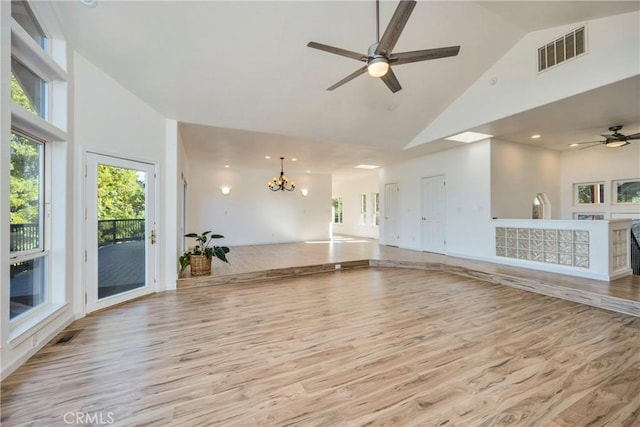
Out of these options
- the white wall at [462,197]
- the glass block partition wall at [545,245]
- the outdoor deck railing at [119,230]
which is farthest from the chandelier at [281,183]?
the glass block partition wall at [545,245]

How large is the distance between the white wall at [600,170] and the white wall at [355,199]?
5971 millimetres

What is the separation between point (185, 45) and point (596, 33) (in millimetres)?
5607

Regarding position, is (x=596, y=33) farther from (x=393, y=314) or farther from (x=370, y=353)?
(x=370, y=353)

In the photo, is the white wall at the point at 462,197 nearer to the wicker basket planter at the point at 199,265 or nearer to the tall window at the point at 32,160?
the wicker basket planter at the point at 199,265

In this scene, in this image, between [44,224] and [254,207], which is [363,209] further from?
[44,224]

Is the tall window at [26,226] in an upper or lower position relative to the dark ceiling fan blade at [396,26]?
lower

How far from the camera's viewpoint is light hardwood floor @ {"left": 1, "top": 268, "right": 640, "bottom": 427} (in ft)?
5.90

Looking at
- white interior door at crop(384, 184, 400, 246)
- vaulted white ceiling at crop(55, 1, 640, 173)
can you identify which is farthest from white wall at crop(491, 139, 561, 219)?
white interior door at crop(384, 184, 400, 246)

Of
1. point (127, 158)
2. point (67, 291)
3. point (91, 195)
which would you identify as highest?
point (127, 158)

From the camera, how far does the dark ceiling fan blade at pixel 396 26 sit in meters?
2.22

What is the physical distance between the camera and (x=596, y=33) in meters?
3.81

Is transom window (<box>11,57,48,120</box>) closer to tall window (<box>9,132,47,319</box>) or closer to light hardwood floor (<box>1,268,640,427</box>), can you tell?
tall window (<box>9,132,47,319</box>)

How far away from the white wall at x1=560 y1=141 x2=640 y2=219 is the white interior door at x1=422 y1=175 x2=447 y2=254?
11.1 feet

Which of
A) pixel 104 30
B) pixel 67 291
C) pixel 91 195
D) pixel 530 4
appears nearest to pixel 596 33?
pixel 530 4
